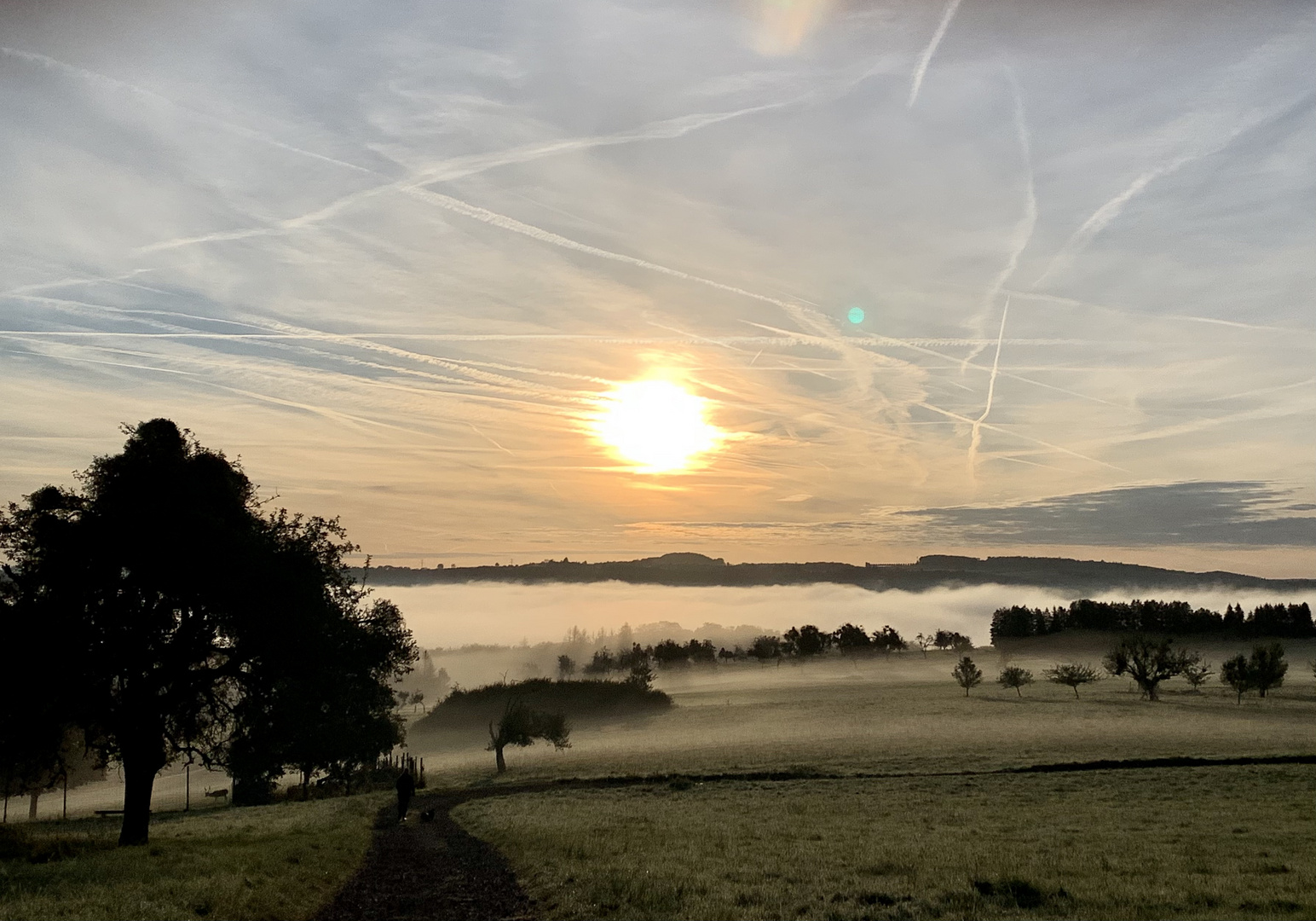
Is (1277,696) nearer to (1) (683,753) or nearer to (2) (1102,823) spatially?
(1) (683,753)

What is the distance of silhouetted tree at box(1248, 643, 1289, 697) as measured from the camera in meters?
106

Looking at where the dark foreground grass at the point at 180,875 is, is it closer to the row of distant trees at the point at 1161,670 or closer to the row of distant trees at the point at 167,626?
the row of distant trees at the point at 167,626

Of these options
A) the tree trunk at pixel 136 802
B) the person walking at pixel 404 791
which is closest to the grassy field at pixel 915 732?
the person walking at pixel 404 791

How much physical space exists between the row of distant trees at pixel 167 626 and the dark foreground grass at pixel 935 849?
9452 mm

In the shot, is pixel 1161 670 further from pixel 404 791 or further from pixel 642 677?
pixel 404 791

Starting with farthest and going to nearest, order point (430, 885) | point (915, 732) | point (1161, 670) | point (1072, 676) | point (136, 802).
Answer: point (1072, 676) < point (1161, 670) < point (915, 732) < point (136, 802) < point (430, 885)

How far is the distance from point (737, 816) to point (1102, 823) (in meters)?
14.3

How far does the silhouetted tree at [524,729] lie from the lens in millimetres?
91500

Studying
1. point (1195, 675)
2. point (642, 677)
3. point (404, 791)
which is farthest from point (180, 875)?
point (642, 677)

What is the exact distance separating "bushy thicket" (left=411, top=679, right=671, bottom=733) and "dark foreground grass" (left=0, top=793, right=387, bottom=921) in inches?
4940

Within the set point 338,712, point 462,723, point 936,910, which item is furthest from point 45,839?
point 462,723

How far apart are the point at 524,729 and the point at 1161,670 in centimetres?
8323

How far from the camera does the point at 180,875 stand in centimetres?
1969

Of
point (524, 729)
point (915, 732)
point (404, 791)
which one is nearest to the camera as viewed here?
point (404, 791)
